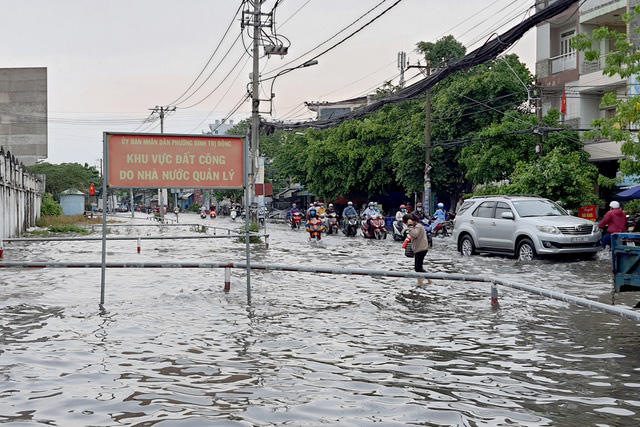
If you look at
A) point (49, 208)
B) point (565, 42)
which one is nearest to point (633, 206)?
point (565, 42)

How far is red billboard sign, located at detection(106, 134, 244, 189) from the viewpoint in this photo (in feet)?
35.4

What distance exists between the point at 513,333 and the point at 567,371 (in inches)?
85.4

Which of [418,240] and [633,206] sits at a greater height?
[633,206]

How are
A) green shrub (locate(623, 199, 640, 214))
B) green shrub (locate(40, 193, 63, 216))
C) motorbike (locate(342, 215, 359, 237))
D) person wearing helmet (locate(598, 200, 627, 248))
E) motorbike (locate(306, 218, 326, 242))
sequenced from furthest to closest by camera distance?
1. green shrub (locate(40, 193, 63, 216))
2. motorbike (locate(342, 215, 359, 237))
3. motorbike (locate(306, 218, 326, 242))
4. green shrub (locate(623, 199, 640, 214))
5. person wearing helmet (locate(598, 200, 627, 248))

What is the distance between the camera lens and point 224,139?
11.2 meters

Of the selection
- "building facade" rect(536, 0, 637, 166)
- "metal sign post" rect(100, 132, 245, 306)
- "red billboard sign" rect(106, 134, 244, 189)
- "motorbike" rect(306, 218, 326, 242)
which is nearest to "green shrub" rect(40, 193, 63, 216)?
"motorbike" rect(306, 218, 326, 242)

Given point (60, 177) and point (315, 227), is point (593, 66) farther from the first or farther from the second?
point (60, 177)

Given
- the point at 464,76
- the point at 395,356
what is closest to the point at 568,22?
the point at 464,76

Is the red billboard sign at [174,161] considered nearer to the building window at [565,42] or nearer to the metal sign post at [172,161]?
the metal sign post at [172,161]

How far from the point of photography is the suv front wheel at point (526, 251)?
19531 mm

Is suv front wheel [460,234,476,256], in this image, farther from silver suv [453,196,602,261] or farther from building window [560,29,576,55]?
building window [560,29,576,55]

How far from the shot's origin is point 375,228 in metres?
32.2

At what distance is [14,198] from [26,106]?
15045 millimetres

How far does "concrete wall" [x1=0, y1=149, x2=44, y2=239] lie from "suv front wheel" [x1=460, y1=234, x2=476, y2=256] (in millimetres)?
16277
